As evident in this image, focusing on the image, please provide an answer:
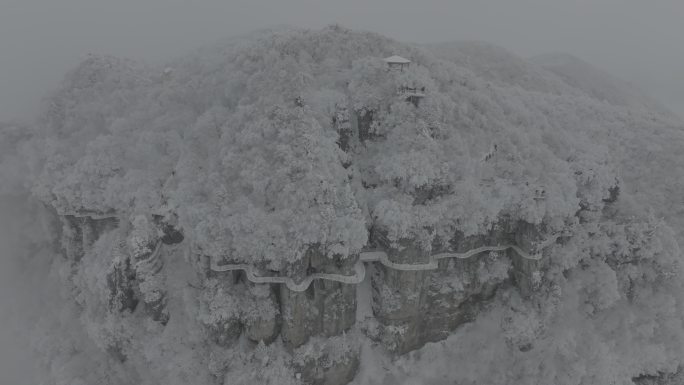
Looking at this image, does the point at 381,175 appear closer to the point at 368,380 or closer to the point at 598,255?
the point at 368,380

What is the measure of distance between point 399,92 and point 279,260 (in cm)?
2161

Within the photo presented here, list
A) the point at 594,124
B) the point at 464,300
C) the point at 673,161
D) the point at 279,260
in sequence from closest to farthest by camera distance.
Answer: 1. the point at 279,260
2. the point at 464,300
3. the point at 673,161
4. the point at 594,124

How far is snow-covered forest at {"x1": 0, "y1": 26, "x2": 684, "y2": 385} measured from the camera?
1404 inches

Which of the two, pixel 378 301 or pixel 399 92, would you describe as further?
pixel 399 92

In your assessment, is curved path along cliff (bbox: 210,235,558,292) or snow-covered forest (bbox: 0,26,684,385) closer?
curved path along cliff (bbox: 210,235,558,292)

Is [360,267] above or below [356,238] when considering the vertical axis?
below

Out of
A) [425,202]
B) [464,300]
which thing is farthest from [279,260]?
[464,300]

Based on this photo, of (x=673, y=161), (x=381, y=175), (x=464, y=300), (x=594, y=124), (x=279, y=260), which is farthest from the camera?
(x=594, y=124)

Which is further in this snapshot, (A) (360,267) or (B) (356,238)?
(A) (360,267)

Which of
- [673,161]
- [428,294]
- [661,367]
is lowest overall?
[661,367]

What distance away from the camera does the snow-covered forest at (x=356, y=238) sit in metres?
35.7

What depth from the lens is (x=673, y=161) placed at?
5169 centimetres

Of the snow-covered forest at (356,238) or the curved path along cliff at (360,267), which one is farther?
the snow-covered forest at (356,238)

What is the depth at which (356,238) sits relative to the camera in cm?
3372
